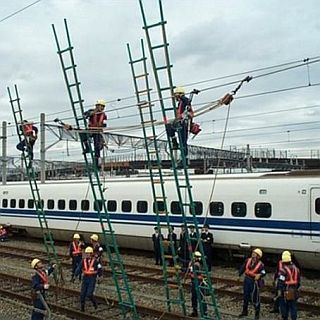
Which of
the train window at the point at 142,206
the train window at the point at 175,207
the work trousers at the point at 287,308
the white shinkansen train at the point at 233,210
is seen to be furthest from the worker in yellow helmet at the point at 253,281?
the train window at the point at 142,206

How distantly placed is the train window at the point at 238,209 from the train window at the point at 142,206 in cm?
420

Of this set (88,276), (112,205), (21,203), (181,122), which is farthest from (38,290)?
(21,203)

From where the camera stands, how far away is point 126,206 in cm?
2252

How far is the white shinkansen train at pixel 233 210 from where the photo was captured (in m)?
17.0

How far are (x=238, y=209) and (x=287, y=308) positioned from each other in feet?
22.9

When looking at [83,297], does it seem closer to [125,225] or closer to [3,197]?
[125,225]

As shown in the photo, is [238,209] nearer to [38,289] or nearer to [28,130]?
[28,130]

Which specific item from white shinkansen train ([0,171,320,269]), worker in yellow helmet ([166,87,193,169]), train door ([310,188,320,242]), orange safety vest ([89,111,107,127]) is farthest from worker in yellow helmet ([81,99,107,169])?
train door ([310,188,320,242])

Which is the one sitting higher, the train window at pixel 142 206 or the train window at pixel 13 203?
the train window at pixel 13 203

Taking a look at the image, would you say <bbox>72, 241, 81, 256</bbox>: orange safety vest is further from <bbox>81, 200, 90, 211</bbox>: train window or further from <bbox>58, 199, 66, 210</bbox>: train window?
<bbox>58, 199, 66, 210</bbox>: train window

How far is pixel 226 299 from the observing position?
47.8 feet

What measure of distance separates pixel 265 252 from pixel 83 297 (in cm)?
741

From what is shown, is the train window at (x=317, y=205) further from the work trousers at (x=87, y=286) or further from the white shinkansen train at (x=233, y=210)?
the work trousers at (x=87, y=286)

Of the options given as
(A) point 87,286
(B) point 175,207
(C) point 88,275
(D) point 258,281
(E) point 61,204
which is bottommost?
(D) point 258,281
